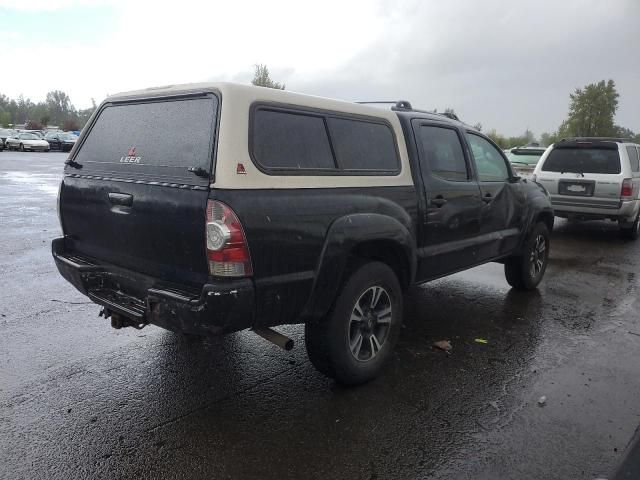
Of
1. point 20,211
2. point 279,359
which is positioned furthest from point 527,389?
point 20,211

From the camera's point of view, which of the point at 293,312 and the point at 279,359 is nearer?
the point at 293,312

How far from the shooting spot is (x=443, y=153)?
4641 millimetres

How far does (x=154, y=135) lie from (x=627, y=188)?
8.83 meters

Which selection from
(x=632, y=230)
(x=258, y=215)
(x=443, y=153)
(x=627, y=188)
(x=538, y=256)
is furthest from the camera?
(x=632, y=230)

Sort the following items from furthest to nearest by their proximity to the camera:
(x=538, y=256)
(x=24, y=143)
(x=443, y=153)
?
(x=24, y=143) → (x=538, y=256) → (x=443, y=153)

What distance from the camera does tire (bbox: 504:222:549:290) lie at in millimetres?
5980

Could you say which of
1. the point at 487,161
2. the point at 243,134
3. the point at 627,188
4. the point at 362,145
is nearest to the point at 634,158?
the point at 627,188

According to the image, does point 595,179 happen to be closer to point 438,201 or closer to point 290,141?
point 438,201

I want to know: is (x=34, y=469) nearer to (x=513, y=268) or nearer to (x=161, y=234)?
(x=161, y=234)

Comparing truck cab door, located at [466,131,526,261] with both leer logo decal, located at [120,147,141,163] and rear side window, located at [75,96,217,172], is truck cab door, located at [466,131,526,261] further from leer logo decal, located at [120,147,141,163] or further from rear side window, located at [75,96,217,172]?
leer logo decal, located at [120,147,141,163]

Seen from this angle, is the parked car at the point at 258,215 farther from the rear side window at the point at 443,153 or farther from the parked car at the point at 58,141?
the parked car at the point at 58,141

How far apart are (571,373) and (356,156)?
2429 mm

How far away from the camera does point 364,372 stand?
3699 mm

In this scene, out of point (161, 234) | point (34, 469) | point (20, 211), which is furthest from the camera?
point (20, 211)
